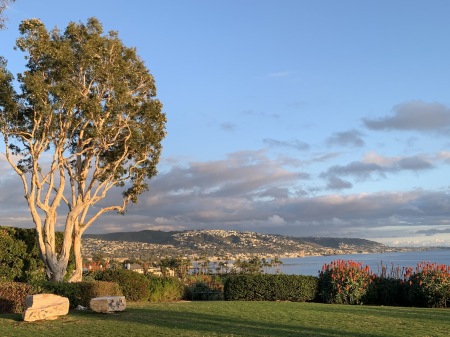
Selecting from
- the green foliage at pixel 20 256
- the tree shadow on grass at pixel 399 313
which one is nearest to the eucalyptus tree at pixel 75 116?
the green foliage at pixel 20 256

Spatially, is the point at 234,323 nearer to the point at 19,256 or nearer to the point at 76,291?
the point at 76,291

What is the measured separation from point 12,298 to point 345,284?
12138 millimetres

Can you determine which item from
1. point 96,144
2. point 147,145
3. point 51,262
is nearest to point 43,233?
point 51,262

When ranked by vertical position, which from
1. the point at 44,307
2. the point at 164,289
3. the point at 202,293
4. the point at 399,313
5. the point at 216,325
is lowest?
the point at 202,293

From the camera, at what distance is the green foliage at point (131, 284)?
68.1 feet

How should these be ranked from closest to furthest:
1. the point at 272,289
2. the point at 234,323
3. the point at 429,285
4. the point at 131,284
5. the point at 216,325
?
the point at 216,325 → the point at 234,323 → the point at 429,285 → the point at 131,284 → the point at 272,289

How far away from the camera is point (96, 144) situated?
79.2 ft

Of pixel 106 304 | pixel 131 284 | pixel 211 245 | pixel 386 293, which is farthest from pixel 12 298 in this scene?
pixel 211 245

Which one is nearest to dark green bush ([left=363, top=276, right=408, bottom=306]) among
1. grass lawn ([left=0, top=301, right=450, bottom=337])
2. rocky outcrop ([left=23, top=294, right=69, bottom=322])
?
grass lawn ([left=0, top=301, right=450, bottom=337])

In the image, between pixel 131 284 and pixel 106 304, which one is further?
pixel 131 284

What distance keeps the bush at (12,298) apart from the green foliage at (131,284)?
4568mm

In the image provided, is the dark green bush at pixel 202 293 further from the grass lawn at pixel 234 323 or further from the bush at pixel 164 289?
the grass lawn at pixel 234 323

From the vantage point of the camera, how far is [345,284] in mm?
21125

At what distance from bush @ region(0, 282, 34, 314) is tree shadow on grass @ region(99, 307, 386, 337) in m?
3.58
